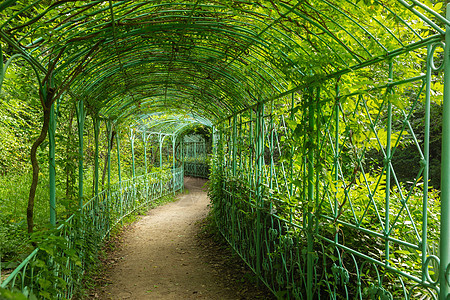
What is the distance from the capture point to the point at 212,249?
6.79 m

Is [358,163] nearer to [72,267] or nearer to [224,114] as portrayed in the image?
[72,267]

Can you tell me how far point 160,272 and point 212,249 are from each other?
1.47m

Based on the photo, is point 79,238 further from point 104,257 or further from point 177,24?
point 177,24

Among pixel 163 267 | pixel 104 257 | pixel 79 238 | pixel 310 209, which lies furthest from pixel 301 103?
pixel 104 257

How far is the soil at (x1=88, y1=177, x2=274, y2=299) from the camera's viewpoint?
15.5 feet

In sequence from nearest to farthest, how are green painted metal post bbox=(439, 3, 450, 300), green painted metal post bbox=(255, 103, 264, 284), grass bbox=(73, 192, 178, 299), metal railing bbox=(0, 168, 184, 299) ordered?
1. green painted metal post bbox=(439, 3, 450, 300)
2. metal railing bbox=(0, 168, 184, 299)
3. grass bbox=(73, 192, 178, 299)
4. green painted metal post bbox=(255, 103, 264, 284)

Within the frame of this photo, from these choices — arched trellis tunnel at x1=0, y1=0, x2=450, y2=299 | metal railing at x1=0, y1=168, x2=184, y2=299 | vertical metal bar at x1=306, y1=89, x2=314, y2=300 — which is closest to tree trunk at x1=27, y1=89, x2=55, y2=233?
arched trellis tunnel at x1=0, y1=0, x2=450, y2=299

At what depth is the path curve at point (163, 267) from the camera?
475 cm

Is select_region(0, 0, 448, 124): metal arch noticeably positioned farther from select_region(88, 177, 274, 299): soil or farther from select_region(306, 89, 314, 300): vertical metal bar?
Answer: select_region(88, 177, 274, 299): soil

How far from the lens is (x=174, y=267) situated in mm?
5844

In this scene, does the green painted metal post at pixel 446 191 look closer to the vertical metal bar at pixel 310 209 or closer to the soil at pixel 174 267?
the vertical metal bar at pixel 310 209

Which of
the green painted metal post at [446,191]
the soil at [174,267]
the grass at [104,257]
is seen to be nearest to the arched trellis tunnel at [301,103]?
the green painted metal post at [446,191]

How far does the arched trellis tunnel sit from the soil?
417 mm

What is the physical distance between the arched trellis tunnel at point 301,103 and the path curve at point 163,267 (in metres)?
0.79
